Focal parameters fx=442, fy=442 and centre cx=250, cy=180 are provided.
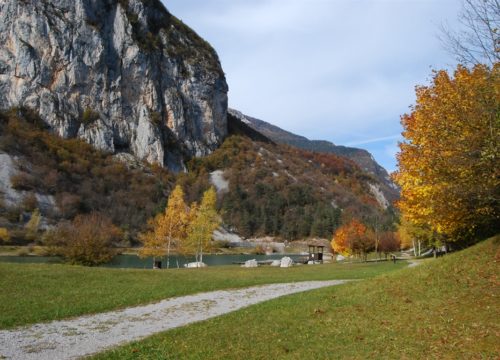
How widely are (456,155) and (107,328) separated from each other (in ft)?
36.5

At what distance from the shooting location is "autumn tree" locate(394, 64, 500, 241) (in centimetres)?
1179

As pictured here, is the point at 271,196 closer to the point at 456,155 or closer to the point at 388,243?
the point at 388,243

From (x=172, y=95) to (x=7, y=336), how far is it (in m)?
165

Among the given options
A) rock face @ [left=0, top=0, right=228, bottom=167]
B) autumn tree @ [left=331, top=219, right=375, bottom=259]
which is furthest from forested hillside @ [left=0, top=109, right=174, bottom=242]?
autumn tree @ [left=331, top=219, right=375, bottom=259]

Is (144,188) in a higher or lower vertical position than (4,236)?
higher

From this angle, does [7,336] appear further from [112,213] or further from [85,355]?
[112,213]

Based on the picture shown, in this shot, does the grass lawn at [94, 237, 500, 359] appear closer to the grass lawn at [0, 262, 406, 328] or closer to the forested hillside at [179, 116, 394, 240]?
the grass lawn at [0, 262, 406, 328]

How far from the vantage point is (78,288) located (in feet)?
65.6

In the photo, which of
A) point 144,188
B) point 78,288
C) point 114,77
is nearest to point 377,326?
point 78,288

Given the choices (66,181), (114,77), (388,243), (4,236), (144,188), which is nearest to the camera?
(4,236)

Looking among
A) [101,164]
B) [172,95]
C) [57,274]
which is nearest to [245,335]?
[57,274]

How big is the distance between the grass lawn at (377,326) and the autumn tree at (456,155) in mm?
2011

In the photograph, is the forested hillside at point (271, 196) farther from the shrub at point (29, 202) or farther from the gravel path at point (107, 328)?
the gravel path at point (107, 328)

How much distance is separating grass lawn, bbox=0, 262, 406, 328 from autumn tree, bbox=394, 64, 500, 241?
36.4 ft
